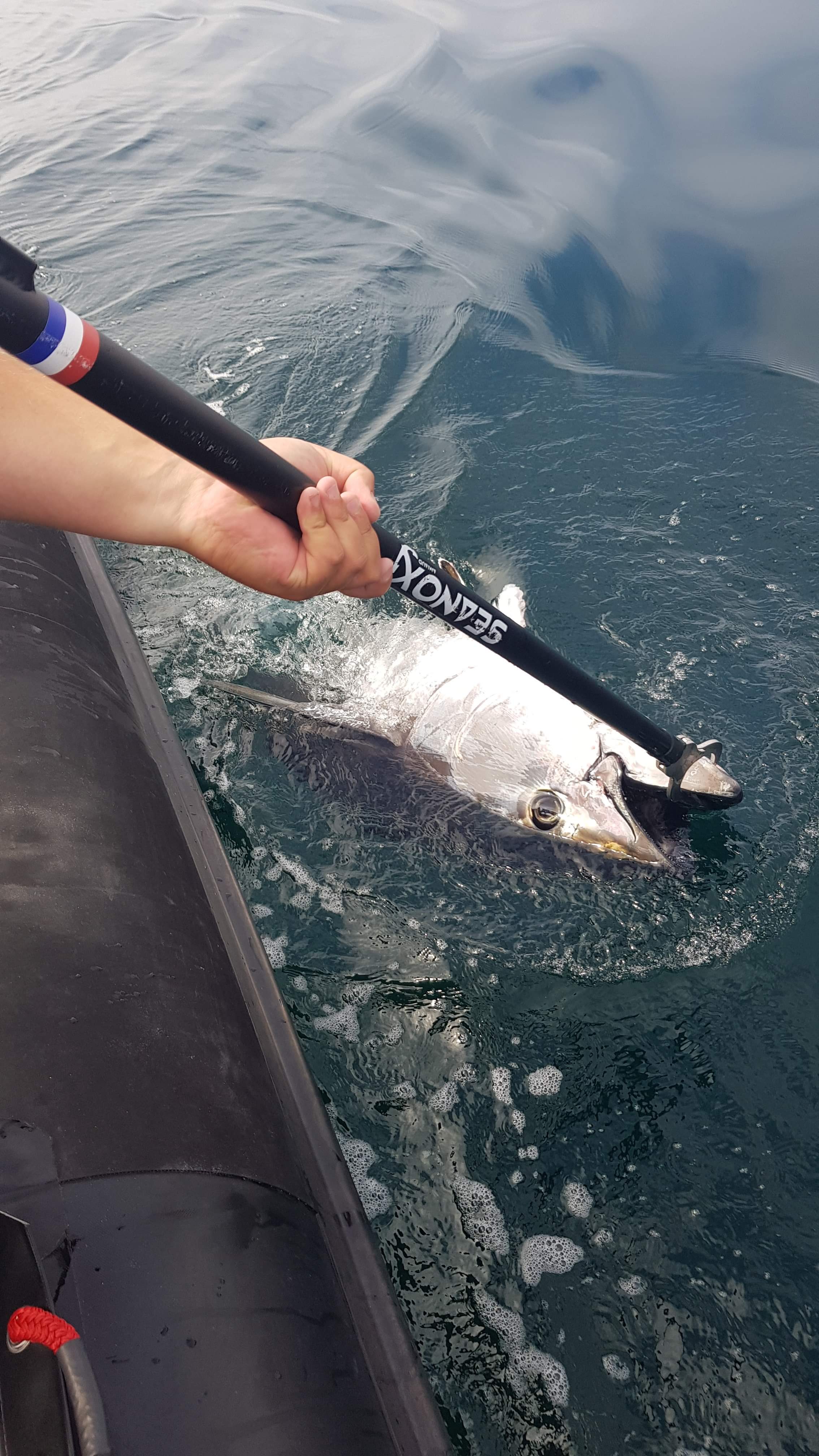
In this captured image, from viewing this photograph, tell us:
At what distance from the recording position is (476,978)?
311 cm

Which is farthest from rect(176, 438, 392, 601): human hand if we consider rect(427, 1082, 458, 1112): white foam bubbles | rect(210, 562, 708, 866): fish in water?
rect(427, 1082, 458, 1112): white foam bubbles

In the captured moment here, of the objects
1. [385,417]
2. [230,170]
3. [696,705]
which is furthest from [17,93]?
[696,705]

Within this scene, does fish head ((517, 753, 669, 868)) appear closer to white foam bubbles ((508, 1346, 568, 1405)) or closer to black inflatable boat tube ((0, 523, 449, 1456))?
black inflatable boat tube ((0, 523, 449, 1456))

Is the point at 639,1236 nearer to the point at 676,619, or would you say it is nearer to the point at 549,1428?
the point at 549,1428

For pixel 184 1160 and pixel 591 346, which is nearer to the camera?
pixel 184 1160

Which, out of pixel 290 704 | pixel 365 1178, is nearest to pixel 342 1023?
pixel 365 1178

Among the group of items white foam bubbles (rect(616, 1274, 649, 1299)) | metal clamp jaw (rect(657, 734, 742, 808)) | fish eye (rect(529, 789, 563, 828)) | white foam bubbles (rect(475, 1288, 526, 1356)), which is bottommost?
white foam bubbles (rect(475, 1288, 526, 1356))

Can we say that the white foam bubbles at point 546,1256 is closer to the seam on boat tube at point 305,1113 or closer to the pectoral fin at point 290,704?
the seam on boat tube at point 305,1113

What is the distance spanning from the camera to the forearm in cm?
194

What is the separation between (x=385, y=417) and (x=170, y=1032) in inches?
182

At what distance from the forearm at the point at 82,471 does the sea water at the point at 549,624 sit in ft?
5.93

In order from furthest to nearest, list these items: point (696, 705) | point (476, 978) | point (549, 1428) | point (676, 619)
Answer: point (676, 619)
point (696, 705)
point (476, 978)
point (549, 1428)

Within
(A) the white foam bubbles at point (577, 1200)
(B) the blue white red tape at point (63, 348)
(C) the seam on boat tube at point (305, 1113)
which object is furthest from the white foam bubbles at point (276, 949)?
(B) the blue white red tape at point (63, 348)

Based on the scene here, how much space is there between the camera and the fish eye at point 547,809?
3.25 metres
